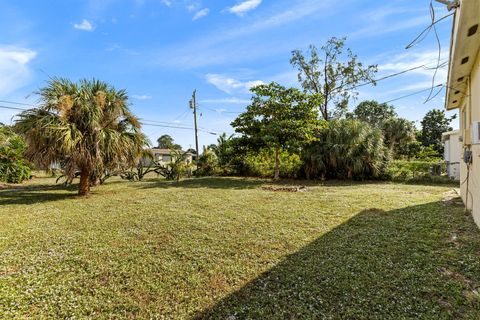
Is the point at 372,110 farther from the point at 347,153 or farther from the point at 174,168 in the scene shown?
the point at 174,168

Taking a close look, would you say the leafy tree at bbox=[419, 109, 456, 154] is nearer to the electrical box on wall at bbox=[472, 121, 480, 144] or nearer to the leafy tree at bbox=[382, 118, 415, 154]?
the leafy tree at bbox=[382, 118, 415, 154]

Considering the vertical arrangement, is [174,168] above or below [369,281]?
above

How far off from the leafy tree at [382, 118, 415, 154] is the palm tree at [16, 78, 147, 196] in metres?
24.2

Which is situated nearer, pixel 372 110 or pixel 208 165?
pixel 208 165

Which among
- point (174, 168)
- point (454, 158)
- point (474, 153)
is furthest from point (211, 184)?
point (454, 158)

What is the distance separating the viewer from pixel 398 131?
2392 centimetres

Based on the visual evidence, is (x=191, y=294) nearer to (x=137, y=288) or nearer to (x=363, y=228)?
(x=137, y=288)

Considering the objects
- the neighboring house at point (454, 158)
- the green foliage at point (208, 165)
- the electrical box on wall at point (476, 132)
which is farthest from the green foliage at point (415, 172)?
the green foliage at point (208, 165)

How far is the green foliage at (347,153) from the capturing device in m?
11.7

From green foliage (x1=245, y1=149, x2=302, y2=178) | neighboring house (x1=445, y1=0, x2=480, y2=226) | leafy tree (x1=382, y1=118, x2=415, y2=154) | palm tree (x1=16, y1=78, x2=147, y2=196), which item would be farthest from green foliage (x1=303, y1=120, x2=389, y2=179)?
leafy tree (x1=382, y1=118, x2=415, y2=154)

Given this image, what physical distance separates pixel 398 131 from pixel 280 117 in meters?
18.1

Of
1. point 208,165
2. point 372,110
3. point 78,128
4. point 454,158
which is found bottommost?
point 208,165

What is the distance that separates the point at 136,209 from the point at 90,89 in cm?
456

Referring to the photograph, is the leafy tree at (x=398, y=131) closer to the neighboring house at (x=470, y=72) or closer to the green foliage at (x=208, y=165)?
the green foliage at (x=208, y=165)
